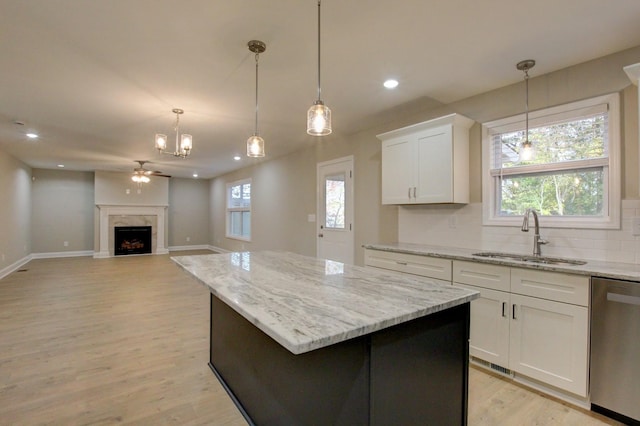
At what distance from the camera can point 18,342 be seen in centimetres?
294

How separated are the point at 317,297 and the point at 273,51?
185 cm

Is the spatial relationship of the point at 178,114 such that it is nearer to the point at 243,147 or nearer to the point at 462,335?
the point at 243,147

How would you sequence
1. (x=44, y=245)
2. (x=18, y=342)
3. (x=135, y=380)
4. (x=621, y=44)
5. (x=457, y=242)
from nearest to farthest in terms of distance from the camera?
(x=621, y=44) → (x=135, y=380) → (x=18, y=342) → (x=457, y=242) → (x=44, y=245)

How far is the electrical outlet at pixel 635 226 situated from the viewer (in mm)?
2139

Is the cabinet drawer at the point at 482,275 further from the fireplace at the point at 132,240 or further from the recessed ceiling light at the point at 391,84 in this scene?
the fireplace at the point at 132,240

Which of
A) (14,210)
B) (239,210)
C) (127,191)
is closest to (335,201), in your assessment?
(239,210)

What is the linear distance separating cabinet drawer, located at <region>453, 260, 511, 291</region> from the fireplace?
9194 millimetres

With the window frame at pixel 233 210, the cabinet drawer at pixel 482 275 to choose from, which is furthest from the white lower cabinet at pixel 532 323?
the window frame at pixel 233 210

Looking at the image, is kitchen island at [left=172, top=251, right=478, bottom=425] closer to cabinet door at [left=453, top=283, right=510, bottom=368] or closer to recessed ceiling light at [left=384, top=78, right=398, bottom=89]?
cabinet door at [left=453, top=283, right=510, bottom=368]

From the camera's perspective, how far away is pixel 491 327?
2410mm

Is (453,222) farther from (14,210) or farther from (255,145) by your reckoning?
(14,210)

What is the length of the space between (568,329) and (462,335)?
1.04 meters

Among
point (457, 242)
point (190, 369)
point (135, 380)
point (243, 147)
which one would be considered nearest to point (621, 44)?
point (457, 242)

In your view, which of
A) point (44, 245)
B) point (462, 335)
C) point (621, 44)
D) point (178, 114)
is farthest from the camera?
point (44, 245)
